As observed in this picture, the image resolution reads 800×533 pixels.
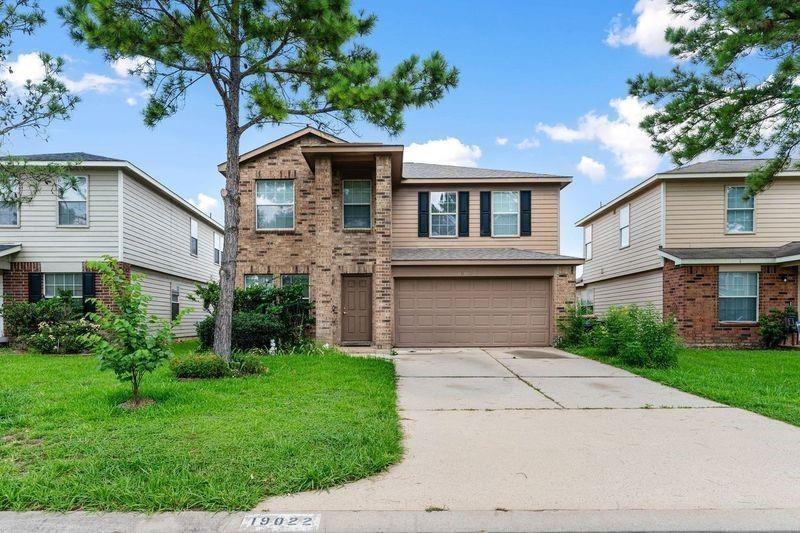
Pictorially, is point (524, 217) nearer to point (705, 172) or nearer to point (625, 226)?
point (625, 226)

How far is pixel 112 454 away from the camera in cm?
409

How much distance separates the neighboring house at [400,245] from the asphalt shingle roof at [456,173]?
12 centimetres

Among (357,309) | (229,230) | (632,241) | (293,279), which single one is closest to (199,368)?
(229,230)

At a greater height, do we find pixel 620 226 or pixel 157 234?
pixel 620 226

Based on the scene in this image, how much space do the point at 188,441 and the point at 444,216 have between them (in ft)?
38.1

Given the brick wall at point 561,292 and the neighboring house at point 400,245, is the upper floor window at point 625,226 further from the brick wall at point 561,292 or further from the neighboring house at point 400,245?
the brick wall at point 561,292

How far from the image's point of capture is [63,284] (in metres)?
13.4

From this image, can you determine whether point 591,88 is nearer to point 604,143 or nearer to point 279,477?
point 604,143

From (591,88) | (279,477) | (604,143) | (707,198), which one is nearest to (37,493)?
(279,477)

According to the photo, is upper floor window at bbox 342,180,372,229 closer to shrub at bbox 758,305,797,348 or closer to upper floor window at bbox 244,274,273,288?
upper floor window at bbox 244,274,273,288

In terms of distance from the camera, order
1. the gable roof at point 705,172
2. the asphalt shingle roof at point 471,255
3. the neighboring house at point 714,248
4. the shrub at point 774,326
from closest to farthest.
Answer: the asphalt shingle roof at point 471,255
the shrub at point 774,326
the neighboring house at point 714,248
the gable roof at point 705,172

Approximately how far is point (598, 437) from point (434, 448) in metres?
1.78

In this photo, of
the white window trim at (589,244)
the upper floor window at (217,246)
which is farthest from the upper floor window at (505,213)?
the upper floor window at (217,246)

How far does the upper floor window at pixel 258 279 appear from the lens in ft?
44.9
